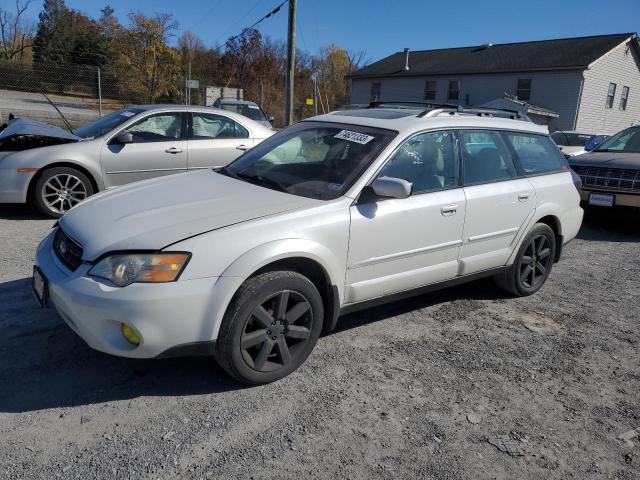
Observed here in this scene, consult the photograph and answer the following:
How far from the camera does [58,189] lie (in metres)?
6.80

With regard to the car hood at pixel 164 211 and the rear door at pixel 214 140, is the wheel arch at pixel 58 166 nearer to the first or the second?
the rear door at pixel 214 140

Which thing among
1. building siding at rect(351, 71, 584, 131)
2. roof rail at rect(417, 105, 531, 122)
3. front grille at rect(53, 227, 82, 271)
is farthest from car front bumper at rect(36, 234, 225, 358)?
building siding at rect(351, 71, 584, 131)

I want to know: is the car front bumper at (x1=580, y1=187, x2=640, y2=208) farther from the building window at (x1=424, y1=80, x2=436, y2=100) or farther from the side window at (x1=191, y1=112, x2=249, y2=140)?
the building window at (x1=424, y1=80, x2=436, y2=100)

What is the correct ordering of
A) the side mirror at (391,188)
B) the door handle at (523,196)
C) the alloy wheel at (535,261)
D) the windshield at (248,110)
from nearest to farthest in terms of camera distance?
1. the side mirror at (391,188)
2. the door handle at (523,196)
3. the alloy wheel at (535,261)
4. the windshield at (248,110)

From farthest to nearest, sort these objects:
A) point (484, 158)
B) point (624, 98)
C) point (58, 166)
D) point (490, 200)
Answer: point (624, 98) → point (58, 166) → point (484, 158) → point (490, 200)

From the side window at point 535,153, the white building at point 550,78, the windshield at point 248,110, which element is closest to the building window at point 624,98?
the white building at point 550,78

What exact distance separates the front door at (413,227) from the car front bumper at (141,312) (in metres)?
1.07

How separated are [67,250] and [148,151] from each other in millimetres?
4231

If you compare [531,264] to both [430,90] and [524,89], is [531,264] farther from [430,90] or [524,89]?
[430,90]

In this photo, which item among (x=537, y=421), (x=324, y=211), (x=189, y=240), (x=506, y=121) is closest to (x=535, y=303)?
(x=506, y=121)

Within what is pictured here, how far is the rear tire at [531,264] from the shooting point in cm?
482

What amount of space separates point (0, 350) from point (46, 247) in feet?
2.33

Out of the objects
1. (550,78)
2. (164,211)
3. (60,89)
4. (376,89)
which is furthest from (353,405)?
(376,89)

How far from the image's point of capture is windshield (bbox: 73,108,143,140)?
7148 millimetres
